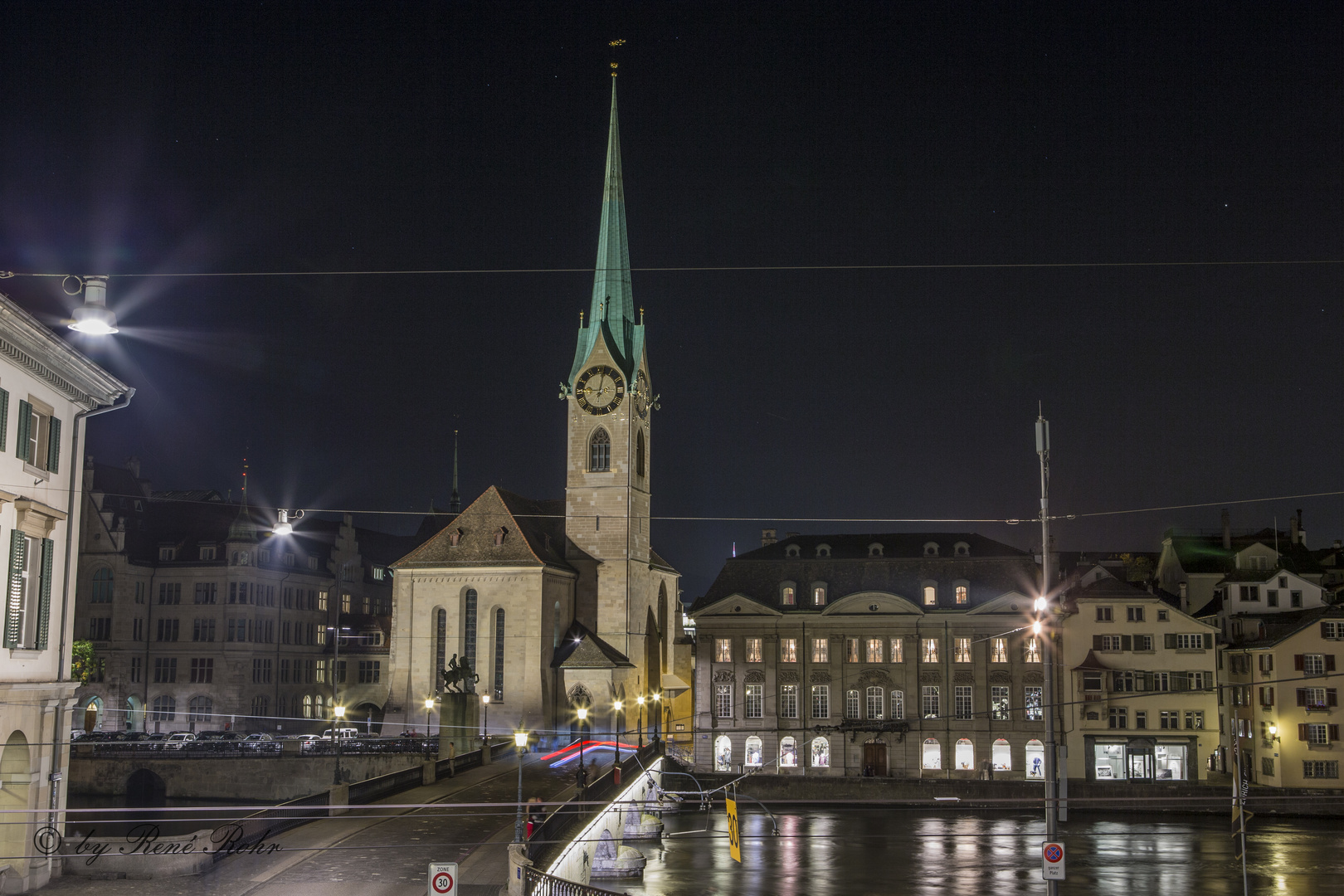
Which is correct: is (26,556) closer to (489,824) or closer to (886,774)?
(489,824)

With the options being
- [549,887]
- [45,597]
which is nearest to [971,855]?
[549,887]

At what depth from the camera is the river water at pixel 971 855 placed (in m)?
48.6

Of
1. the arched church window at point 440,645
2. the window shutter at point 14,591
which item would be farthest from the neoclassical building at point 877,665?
the window shutter at point 14,591

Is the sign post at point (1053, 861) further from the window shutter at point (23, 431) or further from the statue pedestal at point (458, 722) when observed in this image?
the statue pedestal at point (458, 722)

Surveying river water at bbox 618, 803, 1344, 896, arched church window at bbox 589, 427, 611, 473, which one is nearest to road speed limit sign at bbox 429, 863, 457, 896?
river water at bbox 618, 803, 1344, 896

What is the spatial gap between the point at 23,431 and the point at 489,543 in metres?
51.0

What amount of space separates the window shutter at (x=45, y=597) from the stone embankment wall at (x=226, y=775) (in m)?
36.1

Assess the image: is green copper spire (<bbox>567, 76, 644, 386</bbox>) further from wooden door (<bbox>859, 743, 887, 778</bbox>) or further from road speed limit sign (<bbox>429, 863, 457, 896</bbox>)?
road speed limit sign (<bbox>429, 863, 457, 896</bbox>)

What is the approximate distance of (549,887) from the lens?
2594 centimetres

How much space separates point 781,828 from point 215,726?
3817 centimetres

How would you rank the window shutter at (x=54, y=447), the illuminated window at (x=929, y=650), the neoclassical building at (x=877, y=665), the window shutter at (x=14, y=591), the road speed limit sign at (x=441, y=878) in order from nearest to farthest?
the road speed limit sign at (x=441, y=878) → the window shutter at (x=14, y=591) → the window shutter at (x=54, y=447) → the neoclassical building at (x=877, y=665) → the illuminated window at (x=929, y=650)

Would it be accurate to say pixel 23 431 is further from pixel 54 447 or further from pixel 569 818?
pixel 569 818

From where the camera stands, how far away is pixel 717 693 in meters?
76.1

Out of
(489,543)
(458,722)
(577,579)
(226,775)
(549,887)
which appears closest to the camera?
(549,887)
